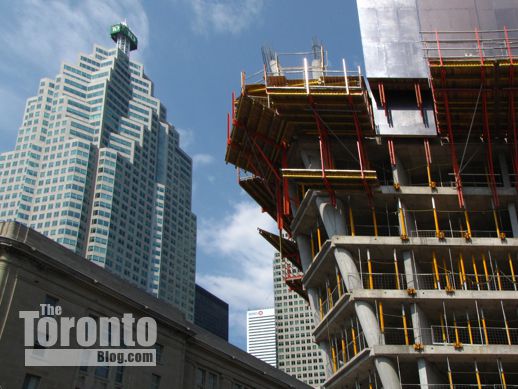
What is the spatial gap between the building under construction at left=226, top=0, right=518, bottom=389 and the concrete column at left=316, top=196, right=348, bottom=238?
0.11 m

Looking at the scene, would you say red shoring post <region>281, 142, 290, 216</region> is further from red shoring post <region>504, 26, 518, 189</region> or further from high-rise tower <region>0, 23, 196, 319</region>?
high-rise tower <region>0, 23, 196, 319</region>

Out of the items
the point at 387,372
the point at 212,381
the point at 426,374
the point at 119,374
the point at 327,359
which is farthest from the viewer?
the point at 212,381

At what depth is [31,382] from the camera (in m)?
38.4

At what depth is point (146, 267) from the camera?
174125 millimetres

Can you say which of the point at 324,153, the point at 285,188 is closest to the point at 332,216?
the point at 285,188

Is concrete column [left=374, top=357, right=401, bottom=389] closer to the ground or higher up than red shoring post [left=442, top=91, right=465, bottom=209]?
closer to the ground

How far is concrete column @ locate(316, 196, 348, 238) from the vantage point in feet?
164

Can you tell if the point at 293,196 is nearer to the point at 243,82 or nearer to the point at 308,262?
the point at 308,262

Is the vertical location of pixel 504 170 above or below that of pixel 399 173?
above

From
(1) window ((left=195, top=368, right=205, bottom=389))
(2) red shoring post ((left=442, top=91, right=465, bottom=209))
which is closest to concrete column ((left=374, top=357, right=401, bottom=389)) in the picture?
(2) red shoring post ((left=442, top=91, right=465, bottom=209))

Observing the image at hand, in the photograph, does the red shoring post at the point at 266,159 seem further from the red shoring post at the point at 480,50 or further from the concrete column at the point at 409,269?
the red shoring post at the point at 480,50

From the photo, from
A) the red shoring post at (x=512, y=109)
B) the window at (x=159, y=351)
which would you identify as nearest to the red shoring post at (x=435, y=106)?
the red shoring post at (x=512, y=109)

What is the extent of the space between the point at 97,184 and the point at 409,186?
5117 inches

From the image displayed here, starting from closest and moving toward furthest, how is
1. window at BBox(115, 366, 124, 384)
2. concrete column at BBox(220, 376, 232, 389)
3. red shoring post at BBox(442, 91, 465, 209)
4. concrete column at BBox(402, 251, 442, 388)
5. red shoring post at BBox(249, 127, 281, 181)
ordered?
concrete column at BBox(402, 251, 442, 388)
window at BBox(115, 366, 124, 384)
red shoring post at BBox(442, 91, 465, 209)
red shoring post at BBox(249, 127, 281, 181)
concrete column at BBox(220, 376, 232, 389)
